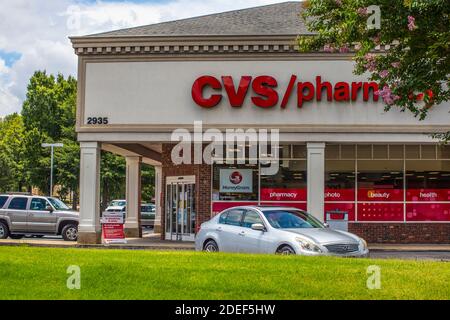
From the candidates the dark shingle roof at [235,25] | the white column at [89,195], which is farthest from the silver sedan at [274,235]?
the dark shingle roof at [235,25]

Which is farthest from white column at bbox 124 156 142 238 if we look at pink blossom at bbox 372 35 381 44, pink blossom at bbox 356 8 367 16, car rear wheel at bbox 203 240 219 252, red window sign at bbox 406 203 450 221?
pink blossom at bbox 356 8 367 16

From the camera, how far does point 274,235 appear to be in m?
14.7

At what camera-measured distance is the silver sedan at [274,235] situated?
46.4ft

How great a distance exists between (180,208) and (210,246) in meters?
10.6

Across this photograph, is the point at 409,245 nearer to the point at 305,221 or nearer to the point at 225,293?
the point at 305,221

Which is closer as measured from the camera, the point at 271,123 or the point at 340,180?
the point at 271,123

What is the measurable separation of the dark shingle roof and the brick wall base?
24.7 feet

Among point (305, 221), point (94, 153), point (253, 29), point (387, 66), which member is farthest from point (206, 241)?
point (253, 29)

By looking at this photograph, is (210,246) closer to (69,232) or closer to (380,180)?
(380,180)

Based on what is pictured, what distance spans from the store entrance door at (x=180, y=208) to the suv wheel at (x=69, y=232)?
11.8 feet

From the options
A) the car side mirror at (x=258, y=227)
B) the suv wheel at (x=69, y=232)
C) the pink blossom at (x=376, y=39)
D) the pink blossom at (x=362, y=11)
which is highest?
the pink blossom at (x=362, y=11)

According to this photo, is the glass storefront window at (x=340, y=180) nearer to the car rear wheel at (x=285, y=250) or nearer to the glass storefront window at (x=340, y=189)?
the glass storefront window at (x=340, y=189)

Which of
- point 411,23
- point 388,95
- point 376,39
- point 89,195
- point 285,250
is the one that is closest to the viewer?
point 411,23

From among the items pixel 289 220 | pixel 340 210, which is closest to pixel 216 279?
pixel 289 220
